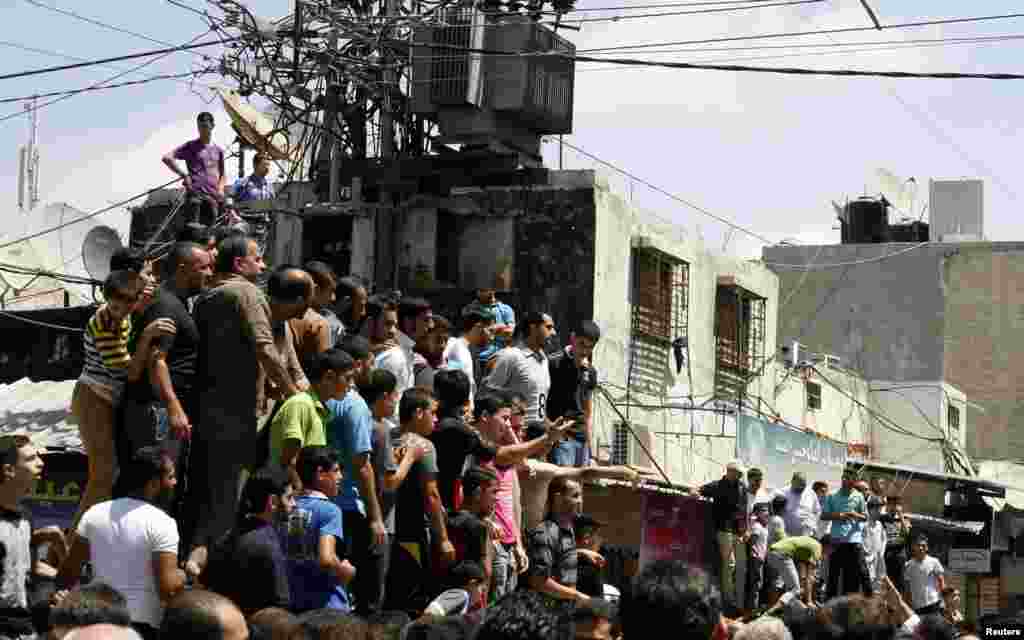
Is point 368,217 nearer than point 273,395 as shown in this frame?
No

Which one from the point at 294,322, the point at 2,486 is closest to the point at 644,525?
the point at 294,322

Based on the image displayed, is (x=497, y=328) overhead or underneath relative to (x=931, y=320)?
underneath

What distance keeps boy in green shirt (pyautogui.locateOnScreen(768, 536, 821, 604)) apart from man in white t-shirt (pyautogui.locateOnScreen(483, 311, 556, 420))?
5306 mm

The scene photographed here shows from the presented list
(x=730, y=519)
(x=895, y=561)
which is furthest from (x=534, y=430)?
(x=895, y=561)

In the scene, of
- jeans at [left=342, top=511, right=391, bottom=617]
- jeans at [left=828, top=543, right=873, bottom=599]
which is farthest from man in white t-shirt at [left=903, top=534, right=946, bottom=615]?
jeans at [left=342, top=511, right=391, bottom=617]

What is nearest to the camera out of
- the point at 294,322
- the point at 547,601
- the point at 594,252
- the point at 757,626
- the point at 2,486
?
the point at 547,601

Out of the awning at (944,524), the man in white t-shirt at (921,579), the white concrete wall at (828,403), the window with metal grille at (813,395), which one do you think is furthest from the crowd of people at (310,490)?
the window with metal grille at (813,395)

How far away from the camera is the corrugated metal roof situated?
60.5ft

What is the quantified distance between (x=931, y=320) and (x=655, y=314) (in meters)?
16.0

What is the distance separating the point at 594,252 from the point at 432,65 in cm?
329

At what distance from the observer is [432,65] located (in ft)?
78.0

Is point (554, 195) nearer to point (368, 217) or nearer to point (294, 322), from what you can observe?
point (368, 217)

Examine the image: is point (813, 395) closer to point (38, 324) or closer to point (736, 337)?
point (736, 337)

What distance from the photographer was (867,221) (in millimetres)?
43500
